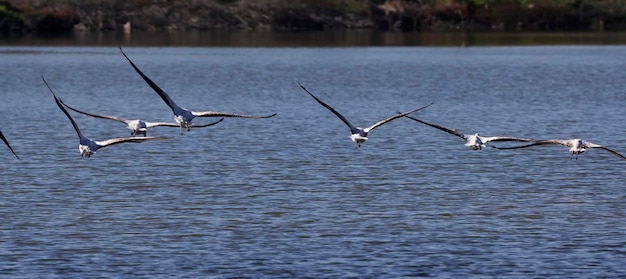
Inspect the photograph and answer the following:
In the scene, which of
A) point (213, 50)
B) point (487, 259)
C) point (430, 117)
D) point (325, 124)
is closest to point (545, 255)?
point (487, 259)

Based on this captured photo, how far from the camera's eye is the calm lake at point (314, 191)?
72.9 ft

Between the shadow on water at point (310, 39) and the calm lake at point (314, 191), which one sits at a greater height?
the calm lake at point (314, 191)

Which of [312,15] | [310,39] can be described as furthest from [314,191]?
[312,15]

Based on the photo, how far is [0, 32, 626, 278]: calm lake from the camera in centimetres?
2222

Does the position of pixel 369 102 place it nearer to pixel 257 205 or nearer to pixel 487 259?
pixel 257 205

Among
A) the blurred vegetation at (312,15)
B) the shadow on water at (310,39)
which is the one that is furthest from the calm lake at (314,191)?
the blurred vegetation at (312,15)

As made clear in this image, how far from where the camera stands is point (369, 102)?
53.6 m

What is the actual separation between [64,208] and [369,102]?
27.9 metres

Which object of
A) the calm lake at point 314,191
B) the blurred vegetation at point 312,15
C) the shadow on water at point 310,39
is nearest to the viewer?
the calm lake at point 314,191

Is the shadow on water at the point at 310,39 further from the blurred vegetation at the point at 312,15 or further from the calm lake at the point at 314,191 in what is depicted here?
the calm lake at the point at 314,191

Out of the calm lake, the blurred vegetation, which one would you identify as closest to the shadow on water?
the blurred vegetation

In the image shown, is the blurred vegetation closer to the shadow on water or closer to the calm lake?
the shadow on water

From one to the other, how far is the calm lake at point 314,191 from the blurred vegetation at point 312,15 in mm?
68984

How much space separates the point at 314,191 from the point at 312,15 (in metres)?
108
